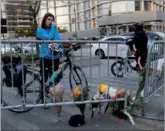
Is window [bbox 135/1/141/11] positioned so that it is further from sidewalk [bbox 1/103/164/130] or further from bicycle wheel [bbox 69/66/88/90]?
sidewalk [bbox 1/103/164/130]

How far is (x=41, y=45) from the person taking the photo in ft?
14.2

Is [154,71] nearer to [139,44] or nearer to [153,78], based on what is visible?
[153,78]

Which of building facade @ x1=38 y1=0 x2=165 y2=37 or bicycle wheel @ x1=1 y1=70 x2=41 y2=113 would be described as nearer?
bicycle wheel @ x1=1 y1=70 x2=41 y2=113

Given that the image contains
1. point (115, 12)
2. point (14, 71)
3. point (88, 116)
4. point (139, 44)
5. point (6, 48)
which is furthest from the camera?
point (115, 12)

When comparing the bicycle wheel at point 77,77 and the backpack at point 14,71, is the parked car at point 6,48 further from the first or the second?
the bicycle wheel at point 77,77

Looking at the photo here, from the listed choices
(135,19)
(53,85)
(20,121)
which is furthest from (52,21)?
(135,19)

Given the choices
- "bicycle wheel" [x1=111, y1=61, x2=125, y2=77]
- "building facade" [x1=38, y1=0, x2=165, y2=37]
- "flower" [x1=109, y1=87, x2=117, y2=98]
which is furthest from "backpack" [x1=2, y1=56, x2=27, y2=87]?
"building facade" [x1=38, y1=0, x2=165, y2=37]

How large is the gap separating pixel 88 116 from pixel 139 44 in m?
2.54

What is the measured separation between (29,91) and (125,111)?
163 cm

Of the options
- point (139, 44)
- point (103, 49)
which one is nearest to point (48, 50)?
point (103, 49)

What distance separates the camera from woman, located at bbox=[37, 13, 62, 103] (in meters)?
4.42

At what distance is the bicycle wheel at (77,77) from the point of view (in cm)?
481

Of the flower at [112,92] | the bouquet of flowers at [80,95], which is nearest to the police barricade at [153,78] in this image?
the flower at [112,92]

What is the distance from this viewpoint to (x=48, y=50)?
4.48 m
